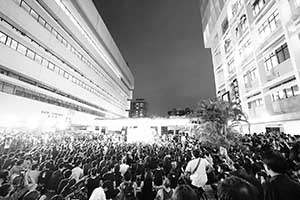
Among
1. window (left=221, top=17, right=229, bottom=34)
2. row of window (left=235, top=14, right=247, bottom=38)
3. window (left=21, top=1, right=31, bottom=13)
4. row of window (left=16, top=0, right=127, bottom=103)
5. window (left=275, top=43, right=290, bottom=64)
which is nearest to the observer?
window (left=275, top=43, right=290, bottom=64)

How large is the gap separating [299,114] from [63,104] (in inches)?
1171

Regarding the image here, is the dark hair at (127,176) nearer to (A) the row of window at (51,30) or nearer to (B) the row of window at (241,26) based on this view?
(B) the row of window at (241,26)

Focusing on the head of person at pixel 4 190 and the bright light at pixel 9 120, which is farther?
the bright light at pixel 9 120

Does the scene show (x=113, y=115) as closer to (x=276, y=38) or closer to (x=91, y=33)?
(x=91, y=33)

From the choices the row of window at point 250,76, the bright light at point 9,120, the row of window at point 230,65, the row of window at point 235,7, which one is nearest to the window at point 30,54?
the bright light at point 9,120

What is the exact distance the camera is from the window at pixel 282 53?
43.0 feet

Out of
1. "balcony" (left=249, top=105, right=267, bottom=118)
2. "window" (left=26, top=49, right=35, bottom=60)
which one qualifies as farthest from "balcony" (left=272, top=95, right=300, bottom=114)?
"window" (left=26, top=49, right=35, bottom=60)

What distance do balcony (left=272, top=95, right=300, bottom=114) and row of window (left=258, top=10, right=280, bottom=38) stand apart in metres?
6.68

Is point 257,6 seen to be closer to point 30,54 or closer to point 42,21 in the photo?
point 42,21

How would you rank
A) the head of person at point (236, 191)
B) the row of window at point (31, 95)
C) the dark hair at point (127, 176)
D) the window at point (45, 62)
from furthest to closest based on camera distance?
the window at point (45, 62) < the row of window at point (31, 95) < the dark hair at point (127, 176) < the head of person at point (236, 191)

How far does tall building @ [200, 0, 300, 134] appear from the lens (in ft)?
38.2

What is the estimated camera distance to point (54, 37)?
70.7ft

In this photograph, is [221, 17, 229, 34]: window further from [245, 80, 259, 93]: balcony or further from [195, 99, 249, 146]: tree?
[195, 99, 249, 146]: tree

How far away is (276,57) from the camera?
1446cm
